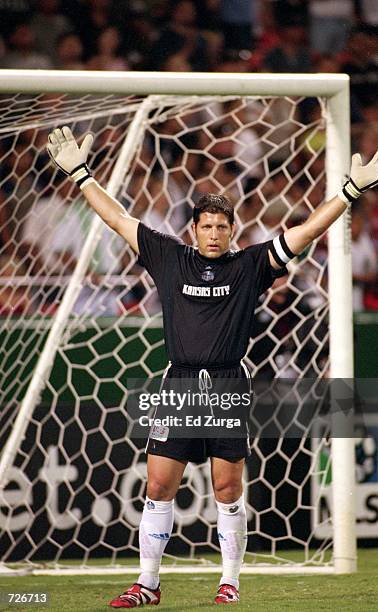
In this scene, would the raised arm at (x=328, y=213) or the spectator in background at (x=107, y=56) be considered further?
the spectator in background at (x=107, y=56)

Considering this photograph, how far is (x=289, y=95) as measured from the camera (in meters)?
5.17

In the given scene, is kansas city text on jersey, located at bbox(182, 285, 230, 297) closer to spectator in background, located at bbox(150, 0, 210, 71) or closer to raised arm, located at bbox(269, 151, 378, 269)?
raised arm, located at bbox(269, 151, 378, 269)

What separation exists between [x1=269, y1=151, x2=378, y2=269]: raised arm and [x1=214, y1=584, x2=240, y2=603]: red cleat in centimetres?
123

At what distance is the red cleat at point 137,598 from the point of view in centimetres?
404

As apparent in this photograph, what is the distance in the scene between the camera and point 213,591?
4.76 m

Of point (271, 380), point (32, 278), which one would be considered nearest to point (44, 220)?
point (32, 278)

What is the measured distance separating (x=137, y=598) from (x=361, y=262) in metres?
3.80

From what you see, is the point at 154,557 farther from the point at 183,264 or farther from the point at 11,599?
the point at 183,264

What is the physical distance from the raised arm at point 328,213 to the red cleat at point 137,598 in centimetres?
130

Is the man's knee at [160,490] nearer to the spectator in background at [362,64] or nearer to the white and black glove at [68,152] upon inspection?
the white and black glove at [68,152]

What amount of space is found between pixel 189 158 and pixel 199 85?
2087 millimetres

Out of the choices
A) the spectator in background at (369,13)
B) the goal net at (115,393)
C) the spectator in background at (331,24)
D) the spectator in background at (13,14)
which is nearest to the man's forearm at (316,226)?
the goal net at (115,393)

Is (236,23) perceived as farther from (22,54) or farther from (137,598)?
(137,598)
